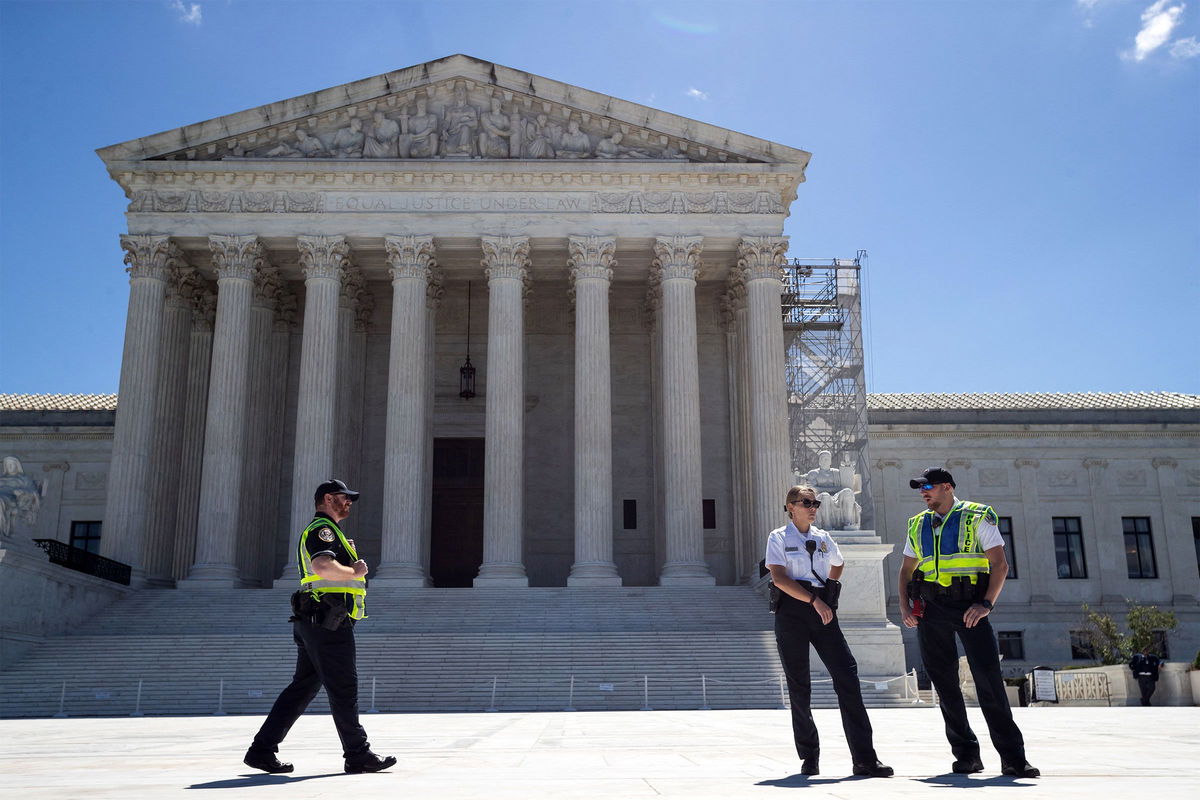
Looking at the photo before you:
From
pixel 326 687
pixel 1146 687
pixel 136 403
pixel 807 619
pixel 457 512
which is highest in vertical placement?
pixel 136 403

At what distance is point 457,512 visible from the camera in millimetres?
41594

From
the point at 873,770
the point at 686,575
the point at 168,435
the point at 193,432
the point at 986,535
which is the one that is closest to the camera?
the point at 873,770

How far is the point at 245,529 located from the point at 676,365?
53.0 feet

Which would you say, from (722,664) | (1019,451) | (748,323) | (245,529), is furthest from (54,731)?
(1019,451)

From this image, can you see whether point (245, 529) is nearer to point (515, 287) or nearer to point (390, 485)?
point (390, 485)

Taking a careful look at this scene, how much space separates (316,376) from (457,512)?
9.17 m

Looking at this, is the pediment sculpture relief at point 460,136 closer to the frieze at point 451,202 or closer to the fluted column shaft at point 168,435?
the frieze at point 451,202

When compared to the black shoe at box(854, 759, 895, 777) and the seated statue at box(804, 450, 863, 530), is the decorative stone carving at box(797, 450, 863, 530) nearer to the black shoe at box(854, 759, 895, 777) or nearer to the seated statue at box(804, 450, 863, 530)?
the seated statue at box(804, 450, 863, 530)

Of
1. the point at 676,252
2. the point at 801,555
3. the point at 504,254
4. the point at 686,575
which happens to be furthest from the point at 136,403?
the point at 801,555

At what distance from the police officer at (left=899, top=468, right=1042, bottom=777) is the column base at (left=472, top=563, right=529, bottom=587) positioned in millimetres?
25301

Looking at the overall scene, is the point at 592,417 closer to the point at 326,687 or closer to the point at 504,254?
the point at 504,254

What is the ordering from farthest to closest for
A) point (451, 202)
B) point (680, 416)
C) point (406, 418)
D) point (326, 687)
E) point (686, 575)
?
point (451, 202)
point (680, 416)
point (406, 418)
point (686, 575)
point (326, 687)

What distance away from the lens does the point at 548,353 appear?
140ft

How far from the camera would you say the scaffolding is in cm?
4478
